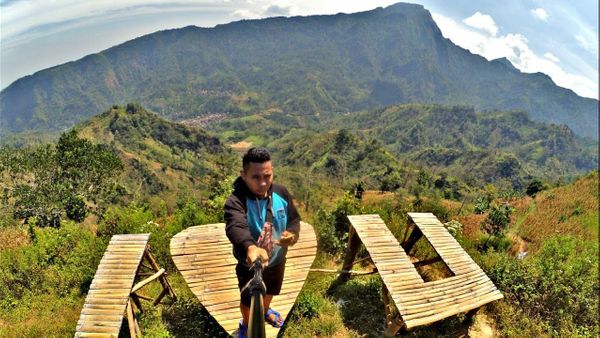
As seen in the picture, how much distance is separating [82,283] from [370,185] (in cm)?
7209

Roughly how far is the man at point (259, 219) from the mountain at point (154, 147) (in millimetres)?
77626

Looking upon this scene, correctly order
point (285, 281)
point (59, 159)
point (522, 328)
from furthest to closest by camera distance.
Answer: point (59, 159) → point (522, 328) → point (285, 281)

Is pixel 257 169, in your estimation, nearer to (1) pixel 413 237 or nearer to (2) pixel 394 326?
(2) pixel 394 326

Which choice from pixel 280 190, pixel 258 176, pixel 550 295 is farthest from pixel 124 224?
pixel 550 295

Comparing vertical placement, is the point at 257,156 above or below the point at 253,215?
above

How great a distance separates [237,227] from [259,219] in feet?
1.04

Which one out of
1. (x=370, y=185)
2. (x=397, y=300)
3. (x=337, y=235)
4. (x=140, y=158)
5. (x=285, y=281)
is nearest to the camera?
(x=397, y=300)

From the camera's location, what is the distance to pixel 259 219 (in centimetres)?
293

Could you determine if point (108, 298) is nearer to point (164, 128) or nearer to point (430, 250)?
point (430, 250)

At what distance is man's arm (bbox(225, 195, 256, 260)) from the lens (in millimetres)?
2549

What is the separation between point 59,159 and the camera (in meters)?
26.3

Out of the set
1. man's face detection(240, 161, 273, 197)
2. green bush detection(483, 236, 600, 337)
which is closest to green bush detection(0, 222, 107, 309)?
man's face detection(240, 161, 273, 197)

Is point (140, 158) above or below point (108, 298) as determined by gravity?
below

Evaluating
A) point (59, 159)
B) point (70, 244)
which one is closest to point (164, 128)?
point (59, 159)
